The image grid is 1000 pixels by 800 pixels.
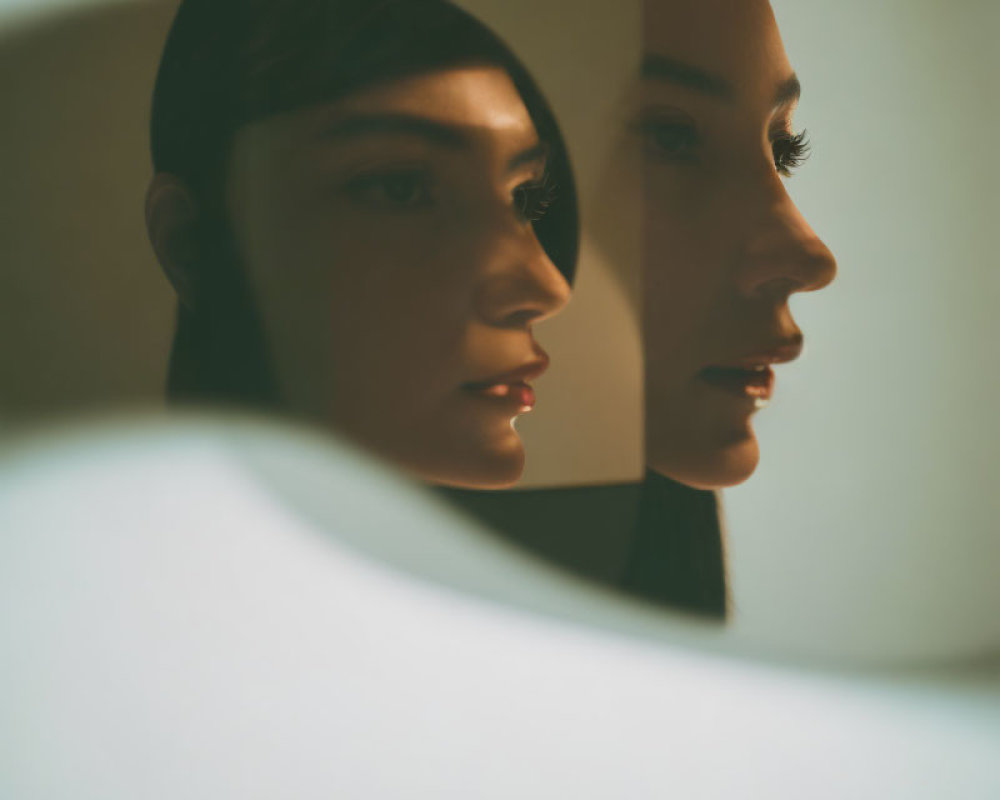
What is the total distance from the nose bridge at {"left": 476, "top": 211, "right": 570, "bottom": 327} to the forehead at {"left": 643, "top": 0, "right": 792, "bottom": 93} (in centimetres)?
23

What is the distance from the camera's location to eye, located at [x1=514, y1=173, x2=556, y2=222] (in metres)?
0.88

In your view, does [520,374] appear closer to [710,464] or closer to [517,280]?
[517,280]

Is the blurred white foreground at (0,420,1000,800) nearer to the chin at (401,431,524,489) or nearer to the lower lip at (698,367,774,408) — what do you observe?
the chin at (401,431,524,489)

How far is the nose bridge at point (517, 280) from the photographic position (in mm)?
891

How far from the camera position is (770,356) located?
829 mm

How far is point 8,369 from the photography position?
1047mm

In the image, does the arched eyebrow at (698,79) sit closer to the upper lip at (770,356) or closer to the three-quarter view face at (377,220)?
the three-quarter view face at (377,220)

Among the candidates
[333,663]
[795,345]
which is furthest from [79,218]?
[795,345]

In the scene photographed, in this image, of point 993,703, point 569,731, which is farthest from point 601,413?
point 993,703

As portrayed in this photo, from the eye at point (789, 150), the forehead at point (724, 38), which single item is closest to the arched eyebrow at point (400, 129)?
the forehead at point (724, 38)

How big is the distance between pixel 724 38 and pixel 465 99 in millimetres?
277

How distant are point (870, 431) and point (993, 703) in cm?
31

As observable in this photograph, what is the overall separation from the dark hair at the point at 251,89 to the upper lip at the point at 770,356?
20 centimetres

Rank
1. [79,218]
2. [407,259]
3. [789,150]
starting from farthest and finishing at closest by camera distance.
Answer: [79,218] < [407,259] < [789,150]
